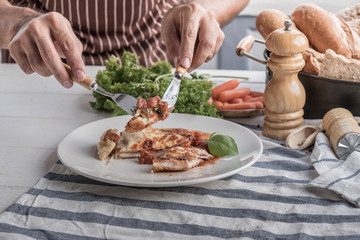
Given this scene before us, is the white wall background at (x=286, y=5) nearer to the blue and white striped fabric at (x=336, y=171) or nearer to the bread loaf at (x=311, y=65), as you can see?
the bread loaf at (x=311, y=65)

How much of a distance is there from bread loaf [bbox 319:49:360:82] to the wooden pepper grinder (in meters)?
0.12

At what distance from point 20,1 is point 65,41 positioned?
1.39 meters

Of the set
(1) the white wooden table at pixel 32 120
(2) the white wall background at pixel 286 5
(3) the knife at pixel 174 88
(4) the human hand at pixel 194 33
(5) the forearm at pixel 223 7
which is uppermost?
(4) the human hand at pixel 194 33

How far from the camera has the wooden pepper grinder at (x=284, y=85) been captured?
1.55 metres

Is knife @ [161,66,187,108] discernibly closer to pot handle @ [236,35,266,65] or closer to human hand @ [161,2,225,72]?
human hand @ [161,2,225,72]

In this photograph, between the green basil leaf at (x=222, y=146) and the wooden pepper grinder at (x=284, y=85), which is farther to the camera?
the wooden pepper grinder at (x=284, y=85)

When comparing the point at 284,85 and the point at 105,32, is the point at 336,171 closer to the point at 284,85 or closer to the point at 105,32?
the point at 284,85

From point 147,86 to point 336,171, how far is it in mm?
835

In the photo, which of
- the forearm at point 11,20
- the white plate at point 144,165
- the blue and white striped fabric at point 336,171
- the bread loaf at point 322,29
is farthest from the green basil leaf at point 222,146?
the forearm at point 11,20

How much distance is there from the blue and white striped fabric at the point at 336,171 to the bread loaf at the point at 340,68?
0.29m

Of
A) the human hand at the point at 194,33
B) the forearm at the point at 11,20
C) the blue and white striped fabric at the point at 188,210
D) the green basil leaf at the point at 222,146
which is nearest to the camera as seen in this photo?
the blue and white striped fabric at the point at 188,210

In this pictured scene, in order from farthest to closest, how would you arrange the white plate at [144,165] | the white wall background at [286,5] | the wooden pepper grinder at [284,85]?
1. the white wall background at [286,5]
2. the wooden pepper grinder at [284,85]
3. the white plate at [144,165]

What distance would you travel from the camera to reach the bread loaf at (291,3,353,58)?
6.08 feet

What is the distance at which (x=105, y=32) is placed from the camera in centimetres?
266
